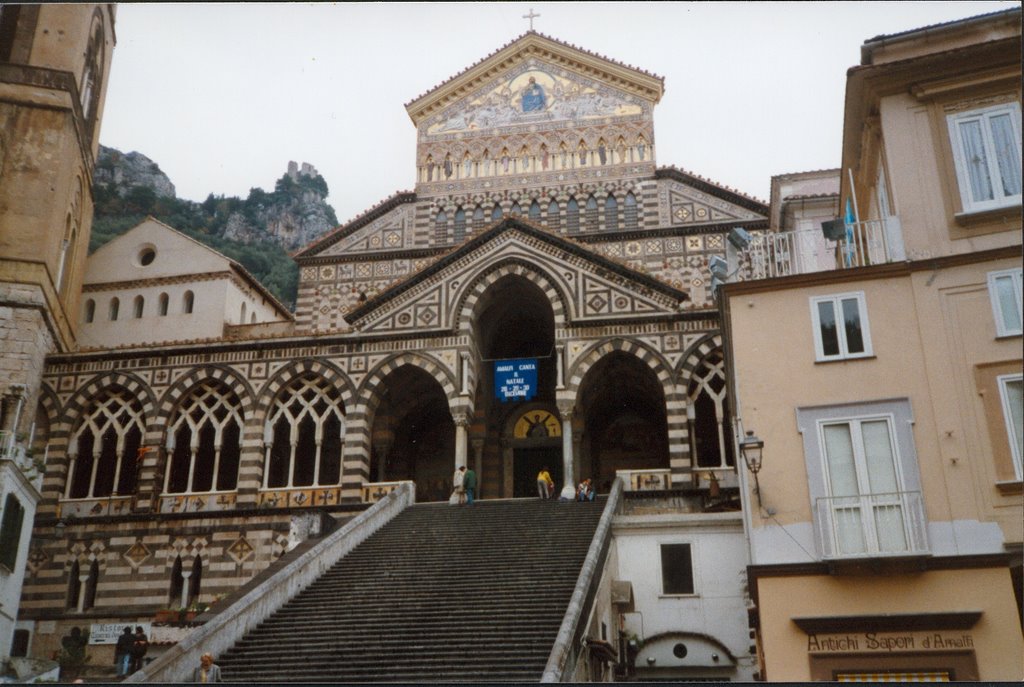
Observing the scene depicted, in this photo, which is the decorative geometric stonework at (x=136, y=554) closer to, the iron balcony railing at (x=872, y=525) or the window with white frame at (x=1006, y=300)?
the iron balcony railing at (x=872, y=525)

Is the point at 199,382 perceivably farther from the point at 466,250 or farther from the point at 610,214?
the point at 610,214

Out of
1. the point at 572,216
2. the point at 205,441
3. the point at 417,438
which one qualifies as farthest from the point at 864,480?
the point at 572,216

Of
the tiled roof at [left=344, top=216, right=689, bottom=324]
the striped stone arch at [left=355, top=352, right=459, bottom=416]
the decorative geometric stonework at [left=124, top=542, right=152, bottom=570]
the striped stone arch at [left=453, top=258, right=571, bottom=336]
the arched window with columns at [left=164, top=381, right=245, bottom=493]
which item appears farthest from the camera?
the arched window with columns at [left=164, top=381, right=245, bottom=493]

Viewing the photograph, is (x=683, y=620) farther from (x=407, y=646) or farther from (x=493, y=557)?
(x=407, y=646)

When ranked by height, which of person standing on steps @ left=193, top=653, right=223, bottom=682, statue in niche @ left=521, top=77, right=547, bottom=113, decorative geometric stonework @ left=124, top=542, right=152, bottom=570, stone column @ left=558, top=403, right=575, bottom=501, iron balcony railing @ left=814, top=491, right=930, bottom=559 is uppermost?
statue in niche @ left=521, top=77, right=547, bottom=113

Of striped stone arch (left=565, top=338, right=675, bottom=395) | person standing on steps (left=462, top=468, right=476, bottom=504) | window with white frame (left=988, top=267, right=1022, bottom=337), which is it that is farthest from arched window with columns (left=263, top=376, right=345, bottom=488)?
window with white frame (left=988, top=267, right=1022, bottom=337)

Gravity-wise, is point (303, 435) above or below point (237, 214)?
below

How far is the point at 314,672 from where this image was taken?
50.2 feet

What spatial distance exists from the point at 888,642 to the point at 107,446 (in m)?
23.8

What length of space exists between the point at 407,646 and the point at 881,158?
10.9 metres

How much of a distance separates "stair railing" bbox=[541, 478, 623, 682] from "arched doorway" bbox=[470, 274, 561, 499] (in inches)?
364

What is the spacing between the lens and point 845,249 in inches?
669

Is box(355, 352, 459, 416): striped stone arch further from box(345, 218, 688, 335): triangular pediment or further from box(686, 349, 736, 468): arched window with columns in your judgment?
box(686, 349, 736, 468): arched window with columns

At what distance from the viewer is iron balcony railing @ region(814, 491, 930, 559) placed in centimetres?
1377
